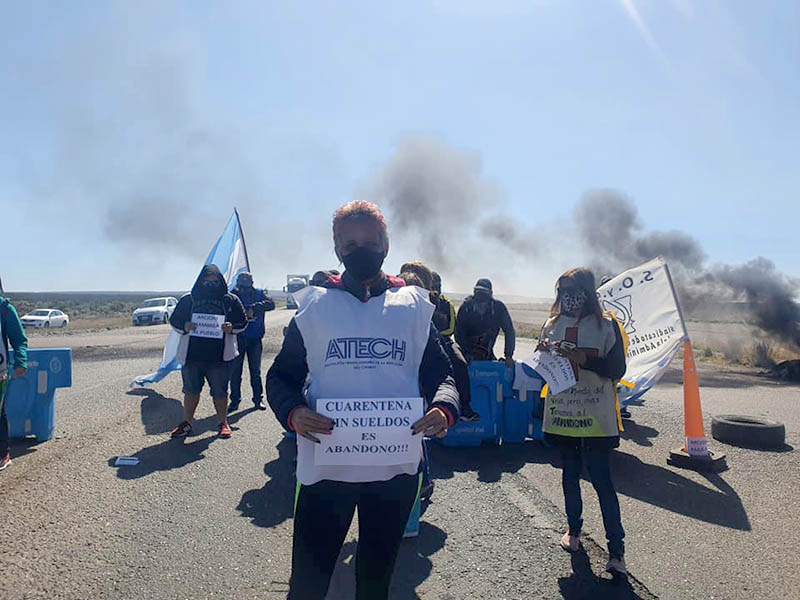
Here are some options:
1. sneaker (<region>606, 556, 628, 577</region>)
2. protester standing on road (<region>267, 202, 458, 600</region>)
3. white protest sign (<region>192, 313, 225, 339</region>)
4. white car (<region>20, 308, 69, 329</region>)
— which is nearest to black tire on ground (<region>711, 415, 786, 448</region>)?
sneaker (<region>606, 556, 628, 577</region>)

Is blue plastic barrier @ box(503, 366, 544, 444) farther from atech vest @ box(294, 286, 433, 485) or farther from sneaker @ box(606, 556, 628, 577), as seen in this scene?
atech vest @ box(294, 286, 433, 485)

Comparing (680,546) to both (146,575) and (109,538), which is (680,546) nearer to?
(146,575)

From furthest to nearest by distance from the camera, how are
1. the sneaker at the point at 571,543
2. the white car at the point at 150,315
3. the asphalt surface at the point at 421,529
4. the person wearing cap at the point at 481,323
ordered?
1. the white car at the point at 150,315
2. the person wearing cap at the point at 481,323
3. the sneaker at the point at 571,543
4. the asphalt surface at the point at 421,529

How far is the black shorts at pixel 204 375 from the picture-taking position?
6.43 meters

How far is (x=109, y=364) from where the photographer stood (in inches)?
539

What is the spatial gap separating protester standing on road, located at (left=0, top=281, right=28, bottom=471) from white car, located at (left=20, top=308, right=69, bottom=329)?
31.2m

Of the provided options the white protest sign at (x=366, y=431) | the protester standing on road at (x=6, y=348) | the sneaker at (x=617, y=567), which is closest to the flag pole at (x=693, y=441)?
the sneaker at (x=617, y=567)

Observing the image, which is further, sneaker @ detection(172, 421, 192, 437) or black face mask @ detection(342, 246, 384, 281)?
sneaker @ detection(172, 421, 192, 437)

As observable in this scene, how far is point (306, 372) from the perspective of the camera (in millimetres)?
2123

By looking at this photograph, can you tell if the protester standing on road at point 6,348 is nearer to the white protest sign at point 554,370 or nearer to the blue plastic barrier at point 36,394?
the blue plastic barrier at point 36,394

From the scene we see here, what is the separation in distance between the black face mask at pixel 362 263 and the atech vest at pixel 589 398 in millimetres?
2130

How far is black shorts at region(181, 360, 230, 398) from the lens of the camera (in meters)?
6.43

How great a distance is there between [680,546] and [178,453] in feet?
15.5

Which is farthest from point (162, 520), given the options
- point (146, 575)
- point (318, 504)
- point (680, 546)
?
point (680, 546)
